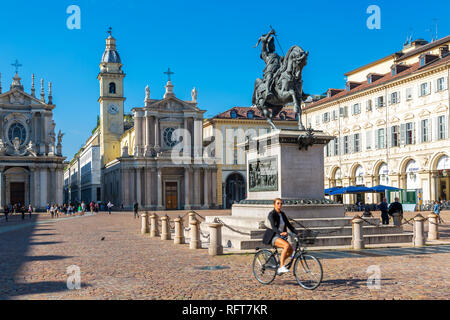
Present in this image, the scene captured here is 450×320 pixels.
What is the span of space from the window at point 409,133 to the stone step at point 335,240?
33754 mm

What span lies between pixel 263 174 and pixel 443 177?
33.5 metres

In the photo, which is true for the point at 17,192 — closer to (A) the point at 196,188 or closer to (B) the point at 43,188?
(B) the point at 43,188

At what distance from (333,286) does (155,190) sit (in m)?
64.7

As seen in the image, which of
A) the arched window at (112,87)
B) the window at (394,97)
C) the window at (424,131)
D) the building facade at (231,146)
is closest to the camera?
the window at (424,131)

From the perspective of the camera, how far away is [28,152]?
243 feet

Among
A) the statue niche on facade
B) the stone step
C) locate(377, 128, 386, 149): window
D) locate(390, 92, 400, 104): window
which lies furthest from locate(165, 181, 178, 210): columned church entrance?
the stone step

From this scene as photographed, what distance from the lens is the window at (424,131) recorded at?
160 feet

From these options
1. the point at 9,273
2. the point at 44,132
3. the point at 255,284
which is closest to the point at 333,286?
the point at 255,284

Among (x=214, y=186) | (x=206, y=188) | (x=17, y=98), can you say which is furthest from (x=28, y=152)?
(x=214, y=186)

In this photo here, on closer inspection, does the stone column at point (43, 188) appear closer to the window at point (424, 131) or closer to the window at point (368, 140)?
the window at point (368, 140)

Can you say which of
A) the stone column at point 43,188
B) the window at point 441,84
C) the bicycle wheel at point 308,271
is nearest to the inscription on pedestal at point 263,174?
the bicycle wheel at point 308,271

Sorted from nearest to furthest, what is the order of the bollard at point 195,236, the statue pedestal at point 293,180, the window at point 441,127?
the statue pedestal at point 293,180
the bollard at point 195,236
the window at point 441,127

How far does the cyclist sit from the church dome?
81.1m
